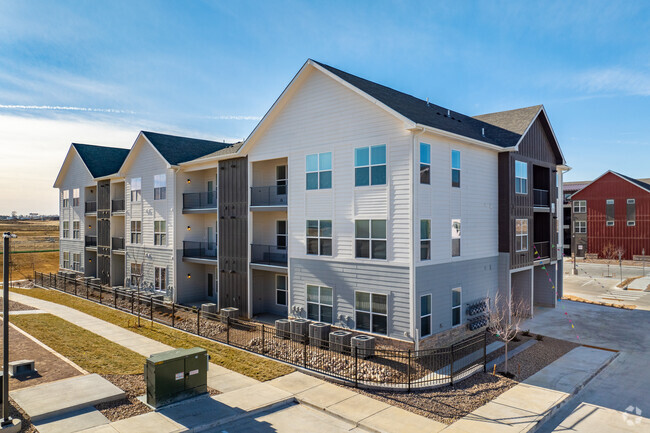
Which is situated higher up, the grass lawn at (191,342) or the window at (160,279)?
the window at (160,279)

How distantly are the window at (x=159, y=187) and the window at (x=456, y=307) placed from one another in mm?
19844

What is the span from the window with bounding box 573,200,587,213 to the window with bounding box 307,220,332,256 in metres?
55.4

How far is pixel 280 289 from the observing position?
79.4 ft

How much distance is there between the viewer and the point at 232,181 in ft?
80.7

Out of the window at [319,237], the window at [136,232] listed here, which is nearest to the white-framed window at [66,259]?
the window at [136,232]

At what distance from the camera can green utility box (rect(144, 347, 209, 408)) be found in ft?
38.3

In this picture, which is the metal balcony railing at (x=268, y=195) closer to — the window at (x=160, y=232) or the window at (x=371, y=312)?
the window at (x=371, y=312)

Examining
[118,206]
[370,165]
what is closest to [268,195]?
[370,165]

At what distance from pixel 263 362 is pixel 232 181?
11760 millimetres

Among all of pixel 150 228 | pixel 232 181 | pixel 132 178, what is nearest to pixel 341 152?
pixel 232 181

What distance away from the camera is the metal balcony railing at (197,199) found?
27.9 metres

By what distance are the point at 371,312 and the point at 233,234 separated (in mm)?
10181

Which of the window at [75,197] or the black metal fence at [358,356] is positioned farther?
the window at [75,197]

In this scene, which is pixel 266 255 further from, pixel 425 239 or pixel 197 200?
pixel 425 239
